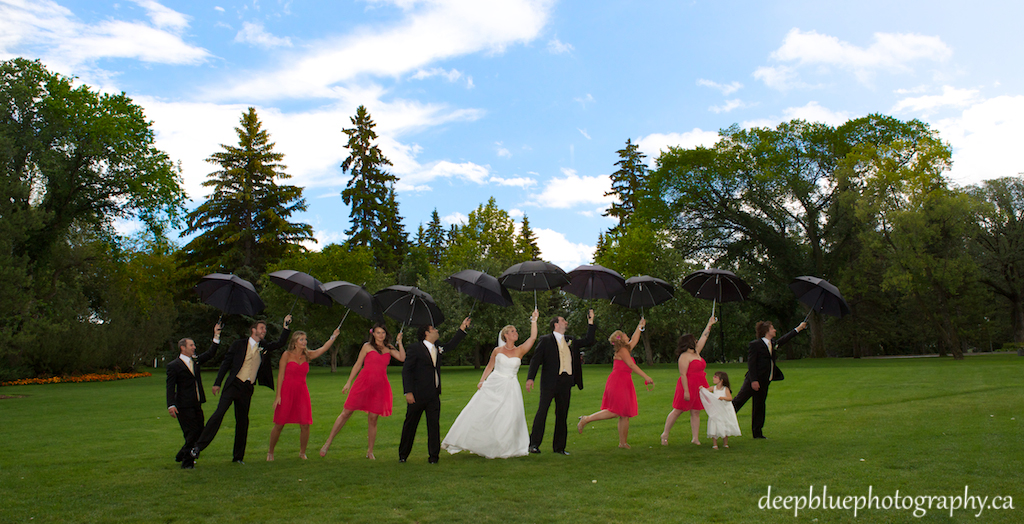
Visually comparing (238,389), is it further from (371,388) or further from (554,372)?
(554,372)

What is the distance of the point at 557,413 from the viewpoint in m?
9.89

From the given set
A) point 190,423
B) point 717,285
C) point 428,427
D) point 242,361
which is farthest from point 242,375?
point 717,285

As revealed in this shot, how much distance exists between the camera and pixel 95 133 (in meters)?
32.3

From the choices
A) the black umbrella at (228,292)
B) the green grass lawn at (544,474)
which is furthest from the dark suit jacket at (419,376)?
the black umbrella at (228,292)

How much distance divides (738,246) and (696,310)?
6.23m

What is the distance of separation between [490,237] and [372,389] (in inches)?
1814

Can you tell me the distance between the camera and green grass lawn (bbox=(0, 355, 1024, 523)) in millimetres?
6258

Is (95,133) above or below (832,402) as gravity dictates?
above

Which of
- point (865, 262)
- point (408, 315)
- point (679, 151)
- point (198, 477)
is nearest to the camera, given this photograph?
point (198, 477)

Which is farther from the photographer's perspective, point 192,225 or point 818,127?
point 192,225

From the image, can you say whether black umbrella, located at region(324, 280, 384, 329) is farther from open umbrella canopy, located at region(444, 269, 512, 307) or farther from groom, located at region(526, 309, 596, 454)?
groom, located at region(526, 309, 596, 454)

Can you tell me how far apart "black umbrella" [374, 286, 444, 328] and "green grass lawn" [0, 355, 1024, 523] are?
6.86 ft

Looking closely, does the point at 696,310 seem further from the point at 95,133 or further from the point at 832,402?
the point at 95,133

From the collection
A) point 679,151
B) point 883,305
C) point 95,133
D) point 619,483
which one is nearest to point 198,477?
point 619,483
